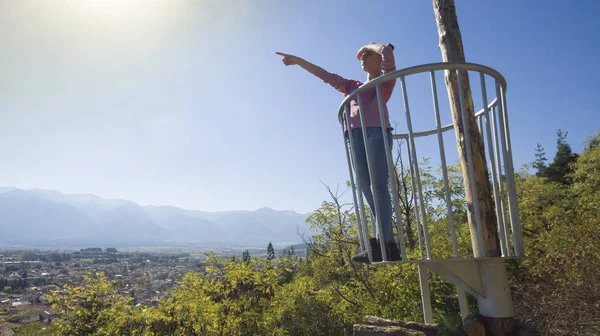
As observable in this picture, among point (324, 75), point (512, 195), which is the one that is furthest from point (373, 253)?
point (324, 75)

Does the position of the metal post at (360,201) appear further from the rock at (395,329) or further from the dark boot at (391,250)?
the rock at (395,329)

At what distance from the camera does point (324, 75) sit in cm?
211

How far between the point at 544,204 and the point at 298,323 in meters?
9.30

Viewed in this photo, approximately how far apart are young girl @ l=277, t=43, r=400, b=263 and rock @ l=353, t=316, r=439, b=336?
337 millimetres

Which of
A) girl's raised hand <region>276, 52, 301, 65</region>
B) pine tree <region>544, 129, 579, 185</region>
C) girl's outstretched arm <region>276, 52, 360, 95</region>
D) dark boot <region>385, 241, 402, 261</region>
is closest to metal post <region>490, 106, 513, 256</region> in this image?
dark boot <region>385, 241, 402, 261</region>

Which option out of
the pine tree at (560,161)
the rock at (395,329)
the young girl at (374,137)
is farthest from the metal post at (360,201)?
the pine tree at (560,161)

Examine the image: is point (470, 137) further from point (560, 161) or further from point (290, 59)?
point (560, 161)

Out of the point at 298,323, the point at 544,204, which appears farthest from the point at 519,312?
the point at 544,204

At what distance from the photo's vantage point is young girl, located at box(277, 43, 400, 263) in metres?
1.68

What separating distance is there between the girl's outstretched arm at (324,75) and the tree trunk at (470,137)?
57 cm

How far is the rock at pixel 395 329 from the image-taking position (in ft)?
5.44

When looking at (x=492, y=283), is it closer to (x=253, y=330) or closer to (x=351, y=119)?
(x=351, y=119)

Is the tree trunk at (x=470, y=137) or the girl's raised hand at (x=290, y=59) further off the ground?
the girl's raised hand at (x=290, y=59)

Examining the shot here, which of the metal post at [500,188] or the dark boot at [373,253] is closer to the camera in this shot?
the metal post at [500,188]
